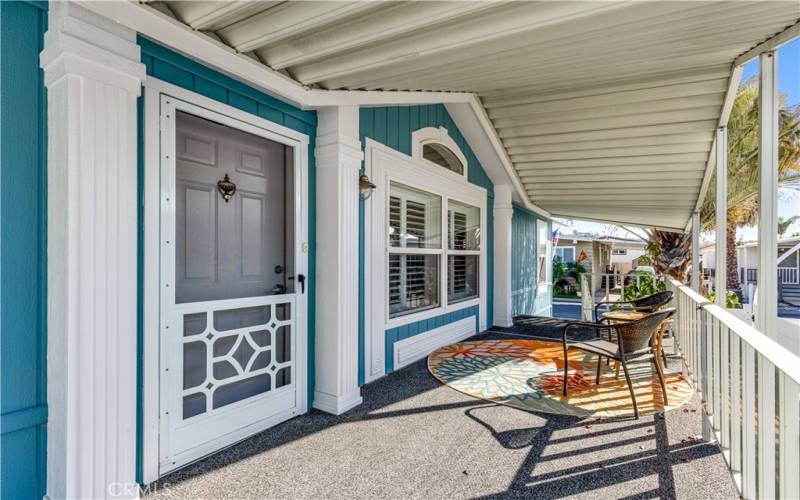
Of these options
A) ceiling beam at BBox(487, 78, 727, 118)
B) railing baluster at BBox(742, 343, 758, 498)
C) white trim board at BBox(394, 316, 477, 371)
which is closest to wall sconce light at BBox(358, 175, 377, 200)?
white trim board at BBox(394, 316, 477, 371)

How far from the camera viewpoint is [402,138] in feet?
13.7

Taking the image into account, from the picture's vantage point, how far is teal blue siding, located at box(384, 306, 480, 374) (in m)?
3.98

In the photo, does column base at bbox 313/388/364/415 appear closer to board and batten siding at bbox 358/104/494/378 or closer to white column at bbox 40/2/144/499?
board and batten siding at bbox 358/104/494/378

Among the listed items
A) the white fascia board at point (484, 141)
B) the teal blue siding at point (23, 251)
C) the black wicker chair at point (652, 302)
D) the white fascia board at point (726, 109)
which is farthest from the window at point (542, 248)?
the teal blue siding at point (23, 251)

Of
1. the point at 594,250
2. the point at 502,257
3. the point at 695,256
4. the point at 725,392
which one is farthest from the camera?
the point at 594,250

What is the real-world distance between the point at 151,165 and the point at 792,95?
38.2ft

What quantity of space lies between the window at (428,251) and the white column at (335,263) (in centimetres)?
100

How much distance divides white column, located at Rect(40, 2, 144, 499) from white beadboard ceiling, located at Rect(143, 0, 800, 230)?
45cm

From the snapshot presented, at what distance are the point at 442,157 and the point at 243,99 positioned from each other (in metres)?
3.00

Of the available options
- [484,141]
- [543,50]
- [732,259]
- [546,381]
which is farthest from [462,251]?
[732,259]

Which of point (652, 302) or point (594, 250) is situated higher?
point (594, 250)

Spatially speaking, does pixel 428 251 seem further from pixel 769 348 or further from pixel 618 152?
pixel 769 348

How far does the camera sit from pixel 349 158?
3.07 m

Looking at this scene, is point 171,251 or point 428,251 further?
point 428,251
